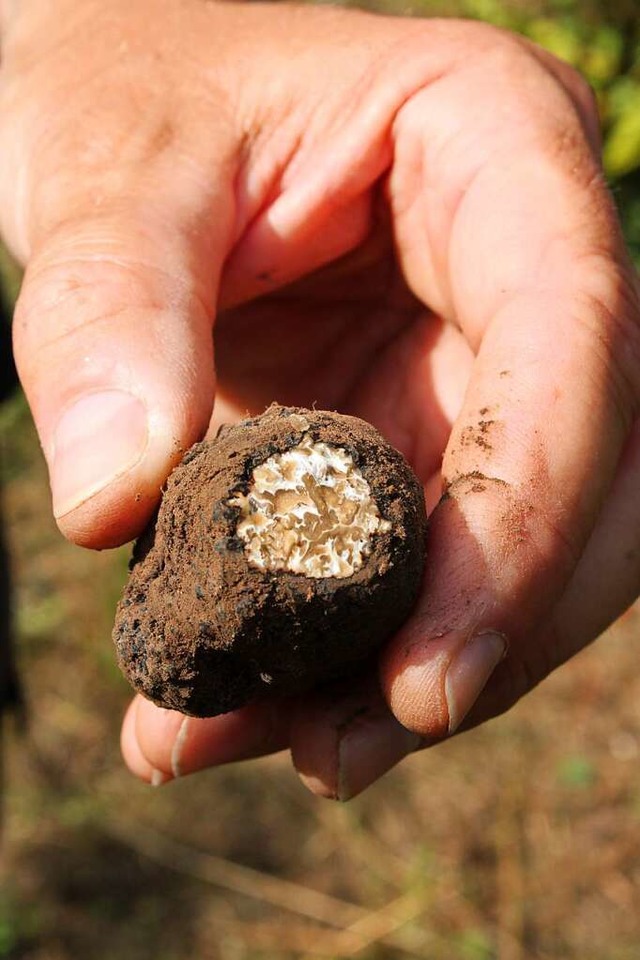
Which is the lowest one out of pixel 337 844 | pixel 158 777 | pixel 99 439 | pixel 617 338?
pixel 337 844

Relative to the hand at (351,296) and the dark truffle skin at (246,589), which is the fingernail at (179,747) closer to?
the hand at (351,296)

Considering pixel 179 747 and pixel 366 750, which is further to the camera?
pixel 179 747

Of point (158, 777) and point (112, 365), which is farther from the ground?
point (112, 365)

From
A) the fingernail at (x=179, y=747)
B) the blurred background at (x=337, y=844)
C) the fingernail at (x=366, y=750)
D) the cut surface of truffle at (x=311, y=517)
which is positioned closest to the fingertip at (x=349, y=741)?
the fingernail at (x=366, y=750)

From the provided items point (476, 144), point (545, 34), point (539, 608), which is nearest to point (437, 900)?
point (539, 608)

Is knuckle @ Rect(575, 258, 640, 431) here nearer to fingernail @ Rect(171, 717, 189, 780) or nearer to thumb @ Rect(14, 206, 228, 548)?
thumb @ Rect(14, 206, 228, 548)

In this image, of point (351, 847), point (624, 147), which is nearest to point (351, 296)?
point (351, 847)

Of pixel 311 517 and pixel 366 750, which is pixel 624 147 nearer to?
pixel 366 750
